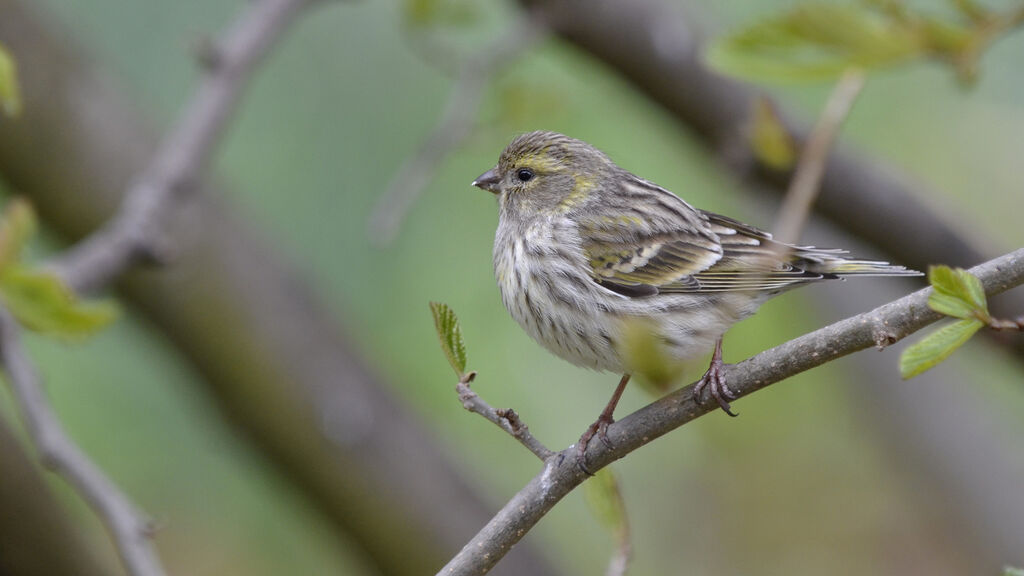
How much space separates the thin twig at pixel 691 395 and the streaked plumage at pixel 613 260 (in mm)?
511

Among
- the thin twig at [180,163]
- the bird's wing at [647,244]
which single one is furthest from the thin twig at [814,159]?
the thin twig at [180,163]

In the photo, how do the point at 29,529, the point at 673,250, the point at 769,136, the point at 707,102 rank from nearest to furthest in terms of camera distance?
the point at 769,136 < the point at 673,250 < the point at 29,529 < the point at 707,102

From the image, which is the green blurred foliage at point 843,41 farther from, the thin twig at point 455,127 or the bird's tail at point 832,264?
the thin twig at point 455,127

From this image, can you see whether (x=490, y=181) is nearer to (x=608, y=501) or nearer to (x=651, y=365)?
(x=608, y=501)

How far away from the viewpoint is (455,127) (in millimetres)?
4473

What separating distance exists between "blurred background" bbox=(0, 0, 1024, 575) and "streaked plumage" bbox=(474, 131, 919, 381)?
3.36 ft

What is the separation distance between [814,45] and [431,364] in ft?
12.2

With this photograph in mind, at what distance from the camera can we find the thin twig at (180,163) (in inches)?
150

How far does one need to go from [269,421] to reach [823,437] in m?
3.24

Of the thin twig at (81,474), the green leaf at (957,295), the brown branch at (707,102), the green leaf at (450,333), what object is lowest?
the thin twig at (81,474)

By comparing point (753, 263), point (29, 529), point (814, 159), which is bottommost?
point (29, 529)

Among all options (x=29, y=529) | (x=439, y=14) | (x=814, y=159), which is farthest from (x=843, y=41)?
(x=29, y=529)

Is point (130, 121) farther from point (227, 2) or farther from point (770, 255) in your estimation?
point (770, 255)

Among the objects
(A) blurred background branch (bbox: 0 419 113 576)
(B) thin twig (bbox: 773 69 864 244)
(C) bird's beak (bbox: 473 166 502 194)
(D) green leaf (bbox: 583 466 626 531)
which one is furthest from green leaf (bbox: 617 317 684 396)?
(A) blurred background branch (bbox: 0 419 113 576)
